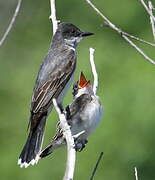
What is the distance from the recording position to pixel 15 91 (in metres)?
11.5

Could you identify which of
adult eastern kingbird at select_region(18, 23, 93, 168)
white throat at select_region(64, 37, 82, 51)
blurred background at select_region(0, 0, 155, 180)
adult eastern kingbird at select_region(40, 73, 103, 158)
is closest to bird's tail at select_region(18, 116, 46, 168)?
adult eastern kingbird at select_region(18, 23, 93, 168)

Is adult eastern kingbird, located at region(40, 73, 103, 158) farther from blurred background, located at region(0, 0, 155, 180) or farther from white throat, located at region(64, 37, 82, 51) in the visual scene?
blurred background, located at region(0, 0, 155, 180)

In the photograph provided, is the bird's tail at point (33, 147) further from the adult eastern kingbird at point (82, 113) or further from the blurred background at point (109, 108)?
the blurred background at point (109, 108)

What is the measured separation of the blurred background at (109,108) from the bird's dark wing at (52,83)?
86.5 inches

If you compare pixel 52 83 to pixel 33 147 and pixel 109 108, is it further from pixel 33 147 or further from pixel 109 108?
pixel 109 108

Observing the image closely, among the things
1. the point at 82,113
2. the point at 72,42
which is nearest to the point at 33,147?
the point at 82,113

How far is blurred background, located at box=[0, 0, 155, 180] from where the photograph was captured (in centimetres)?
973

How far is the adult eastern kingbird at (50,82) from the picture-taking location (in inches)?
275

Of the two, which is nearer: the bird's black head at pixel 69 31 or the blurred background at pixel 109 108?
the bird's black head at pixel 69 31

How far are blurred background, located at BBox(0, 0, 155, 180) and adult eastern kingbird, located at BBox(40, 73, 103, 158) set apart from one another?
8.52 feet

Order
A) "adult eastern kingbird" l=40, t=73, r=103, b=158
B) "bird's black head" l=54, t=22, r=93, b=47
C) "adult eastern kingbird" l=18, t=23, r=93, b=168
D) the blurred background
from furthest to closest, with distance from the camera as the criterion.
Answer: the blurred background < "bird's black head" l=54, t=22, r=93, b=47 < "adult eastern kingbird" l=18, t=23, r=93, b=168 < "adult eastern kingbird" l=40, t=73, r=103, b=158

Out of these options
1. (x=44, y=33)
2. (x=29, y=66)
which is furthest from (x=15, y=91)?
(x=44, y=33)

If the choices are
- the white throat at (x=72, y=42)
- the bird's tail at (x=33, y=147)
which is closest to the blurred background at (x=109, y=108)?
the white throat at (x=72, y=42)

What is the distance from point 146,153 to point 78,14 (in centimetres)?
386
